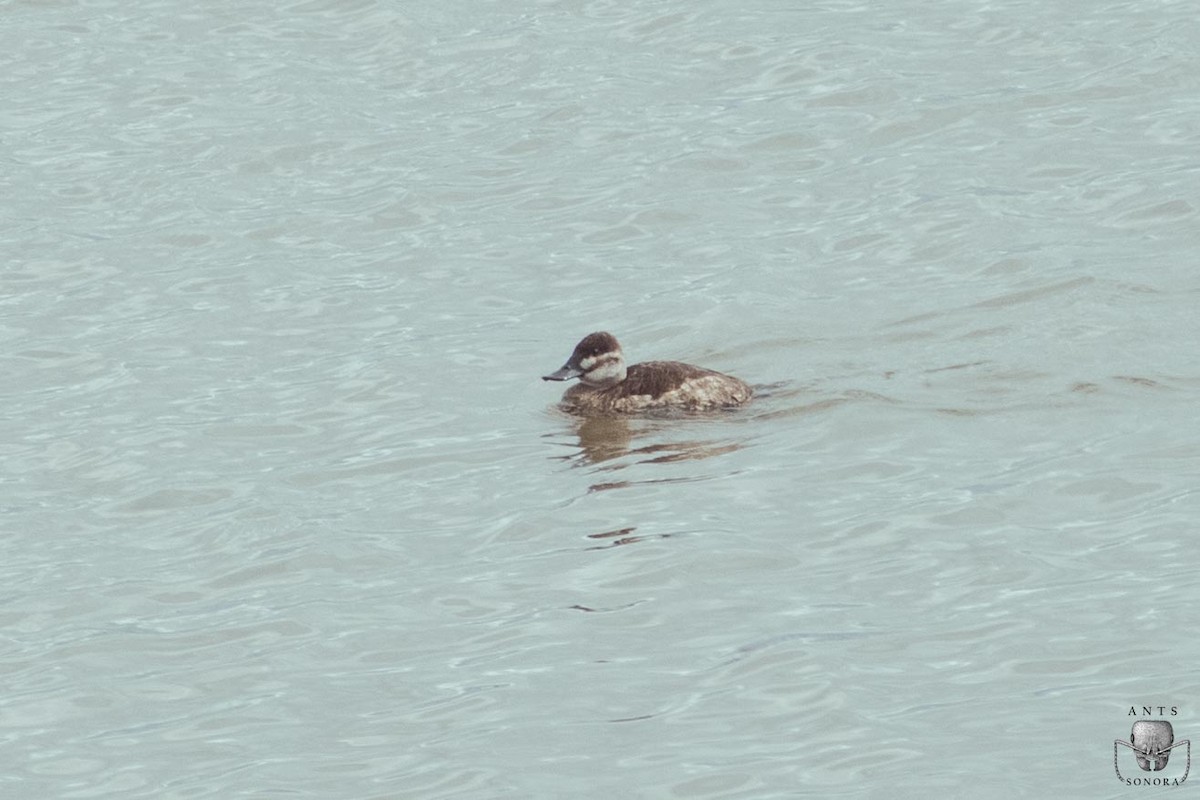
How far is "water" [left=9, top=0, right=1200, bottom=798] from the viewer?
992 cm

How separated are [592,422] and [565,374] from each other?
502 millimetres

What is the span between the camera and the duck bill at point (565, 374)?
15648 mm

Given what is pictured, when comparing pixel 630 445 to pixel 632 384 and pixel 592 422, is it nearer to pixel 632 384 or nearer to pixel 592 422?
pixel 592 422

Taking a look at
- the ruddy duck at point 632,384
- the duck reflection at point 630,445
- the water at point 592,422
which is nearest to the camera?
the water at point 592,422

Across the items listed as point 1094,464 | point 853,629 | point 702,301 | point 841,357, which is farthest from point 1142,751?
point 702,301

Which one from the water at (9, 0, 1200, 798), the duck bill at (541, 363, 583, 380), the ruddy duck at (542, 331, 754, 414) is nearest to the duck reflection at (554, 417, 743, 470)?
the water at (9, 0, 1200, 798)

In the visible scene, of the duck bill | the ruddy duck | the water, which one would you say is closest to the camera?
the water

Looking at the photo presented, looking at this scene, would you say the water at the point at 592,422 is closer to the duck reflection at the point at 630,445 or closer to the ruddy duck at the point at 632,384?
the duck reflection at the point at 630,445

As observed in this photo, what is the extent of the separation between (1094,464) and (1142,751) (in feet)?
14.0

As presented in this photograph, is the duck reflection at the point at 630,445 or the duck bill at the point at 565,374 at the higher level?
the duck bill at the point at 565,374

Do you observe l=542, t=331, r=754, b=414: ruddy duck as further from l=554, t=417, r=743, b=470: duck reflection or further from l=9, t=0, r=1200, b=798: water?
l=9, t=0, r=1200, b=798: water

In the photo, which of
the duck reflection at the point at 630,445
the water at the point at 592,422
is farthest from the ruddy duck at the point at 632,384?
the water at the point at 592,422

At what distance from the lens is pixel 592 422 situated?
50.6ft

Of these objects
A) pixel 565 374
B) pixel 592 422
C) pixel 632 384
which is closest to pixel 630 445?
pixel 592 422
